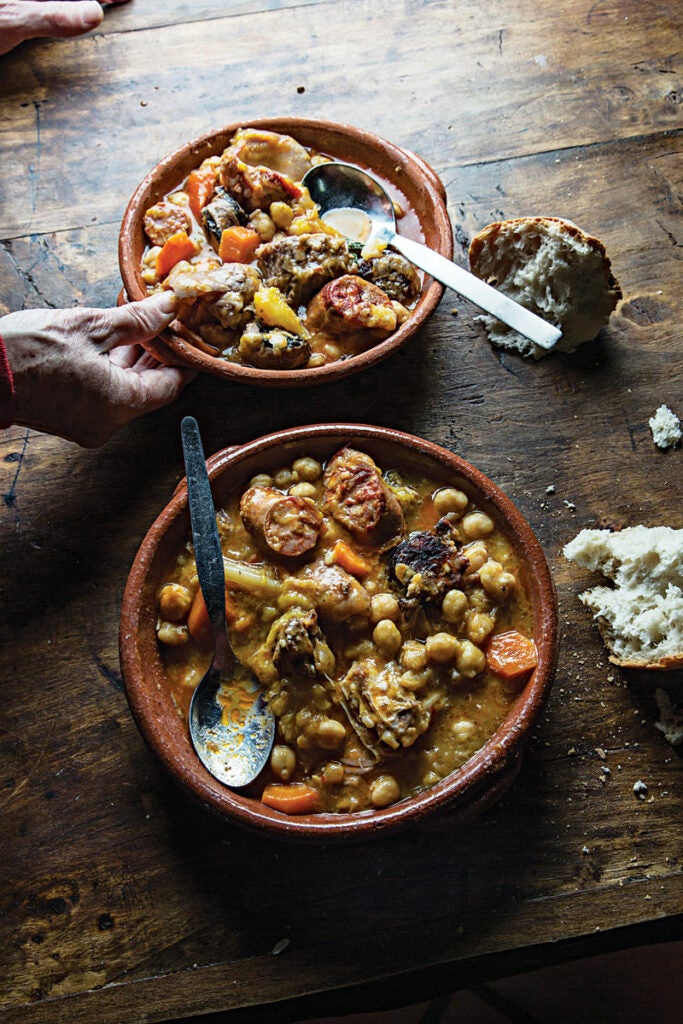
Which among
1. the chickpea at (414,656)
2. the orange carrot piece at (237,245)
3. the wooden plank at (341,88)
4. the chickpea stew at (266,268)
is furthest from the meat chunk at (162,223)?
the chickpea at (414,656)

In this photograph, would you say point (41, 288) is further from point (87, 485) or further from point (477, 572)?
point (477, 572)

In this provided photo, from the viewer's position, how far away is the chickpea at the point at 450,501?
260cm

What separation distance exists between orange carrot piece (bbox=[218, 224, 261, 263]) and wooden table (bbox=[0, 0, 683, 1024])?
0.44m

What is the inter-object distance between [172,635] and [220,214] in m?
1.40

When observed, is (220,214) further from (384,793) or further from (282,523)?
(384,793)

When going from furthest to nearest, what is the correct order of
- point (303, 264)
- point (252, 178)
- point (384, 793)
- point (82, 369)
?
point (252, 178) → point (303, 264) → point (82, 369) → point (384, 793)

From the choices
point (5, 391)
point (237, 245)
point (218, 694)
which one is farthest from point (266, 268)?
point (218, 694)

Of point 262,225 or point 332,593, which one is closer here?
point 332,593

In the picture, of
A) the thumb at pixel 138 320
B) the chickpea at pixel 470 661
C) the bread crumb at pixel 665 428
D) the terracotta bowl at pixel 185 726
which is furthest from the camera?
the bread crumb at pixel 665 428

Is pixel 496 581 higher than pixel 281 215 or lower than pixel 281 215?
lower

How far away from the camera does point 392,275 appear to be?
2.97 meters

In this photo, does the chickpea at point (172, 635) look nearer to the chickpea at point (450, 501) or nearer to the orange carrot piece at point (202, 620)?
the orange carrot piece at point (202, 620)

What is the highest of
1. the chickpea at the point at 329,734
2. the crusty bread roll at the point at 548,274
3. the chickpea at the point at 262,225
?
the chickpea at the point at 262,225

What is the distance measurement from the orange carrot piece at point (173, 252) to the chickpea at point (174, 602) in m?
1.10
